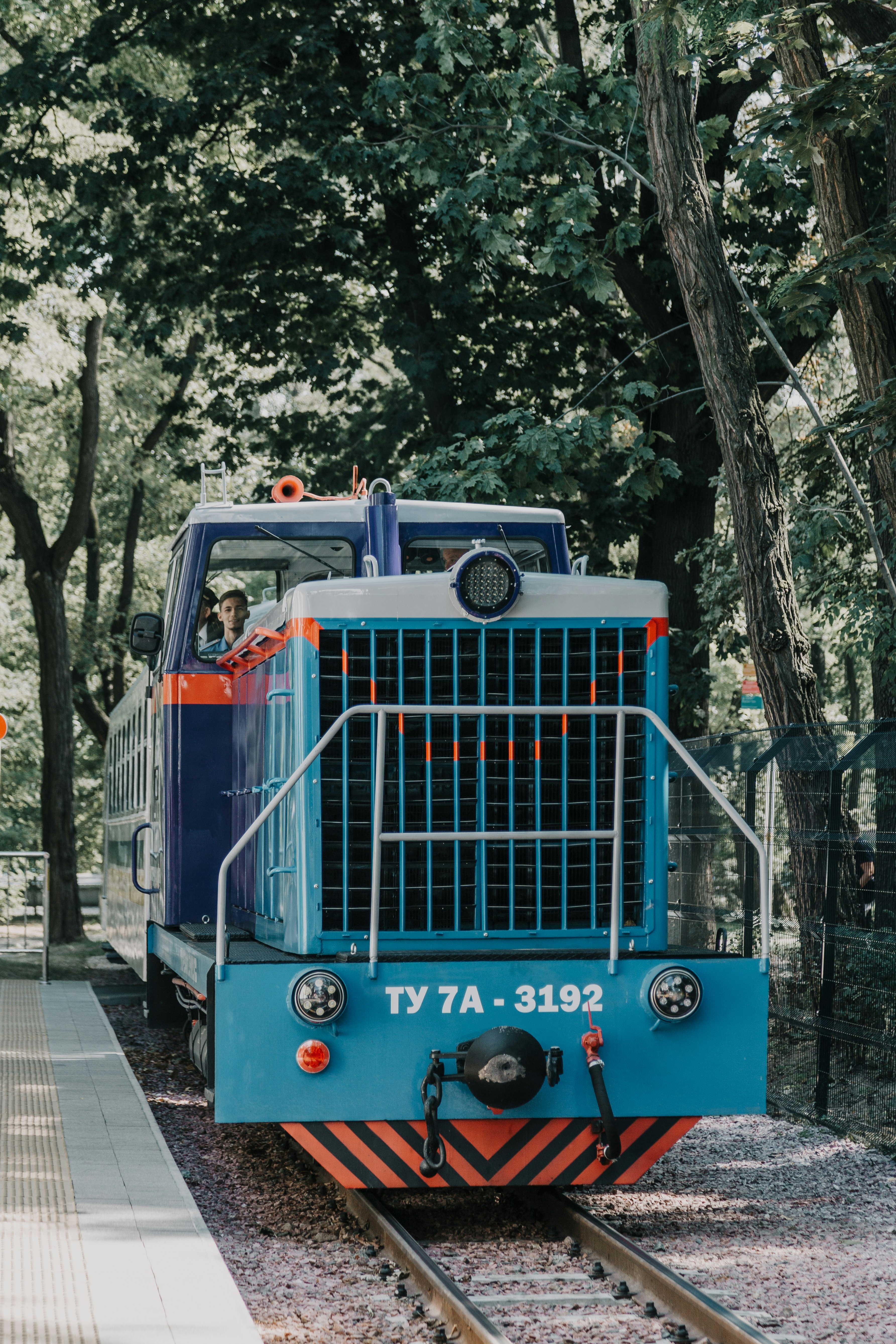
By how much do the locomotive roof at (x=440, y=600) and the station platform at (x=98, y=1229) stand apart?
252 cm

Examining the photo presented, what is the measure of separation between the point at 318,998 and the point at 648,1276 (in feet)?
5.17

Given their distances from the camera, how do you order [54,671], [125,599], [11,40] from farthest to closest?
1. [125,599]
2. [54,671]
3. [11,40]

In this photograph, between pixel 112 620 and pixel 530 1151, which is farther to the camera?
pixel 112 620

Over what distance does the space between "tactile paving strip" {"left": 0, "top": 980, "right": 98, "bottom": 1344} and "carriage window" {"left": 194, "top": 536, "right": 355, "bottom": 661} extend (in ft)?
9.03

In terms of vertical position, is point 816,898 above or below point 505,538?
below

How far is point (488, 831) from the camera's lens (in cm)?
637

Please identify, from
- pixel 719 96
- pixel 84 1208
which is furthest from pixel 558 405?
pixel 84 1208

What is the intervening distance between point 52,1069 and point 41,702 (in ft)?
40.3

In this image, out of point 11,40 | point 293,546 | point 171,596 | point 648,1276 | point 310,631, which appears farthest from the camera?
point 11,40

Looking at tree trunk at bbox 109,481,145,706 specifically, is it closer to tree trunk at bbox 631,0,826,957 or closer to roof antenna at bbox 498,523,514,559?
tree trunk at bbox 631,0,826,957

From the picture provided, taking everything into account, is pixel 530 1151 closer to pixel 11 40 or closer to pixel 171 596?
pixel 171 596

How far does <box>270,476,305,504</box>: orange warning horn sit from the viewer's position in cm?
848

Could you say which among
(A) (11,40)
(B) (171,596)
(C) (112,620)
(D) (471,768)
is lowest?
(D) (471,768)

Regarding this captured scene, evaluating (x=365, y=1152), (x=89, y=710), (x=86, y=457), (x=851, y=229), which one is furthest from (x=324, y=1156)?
(x=89, y=710)
